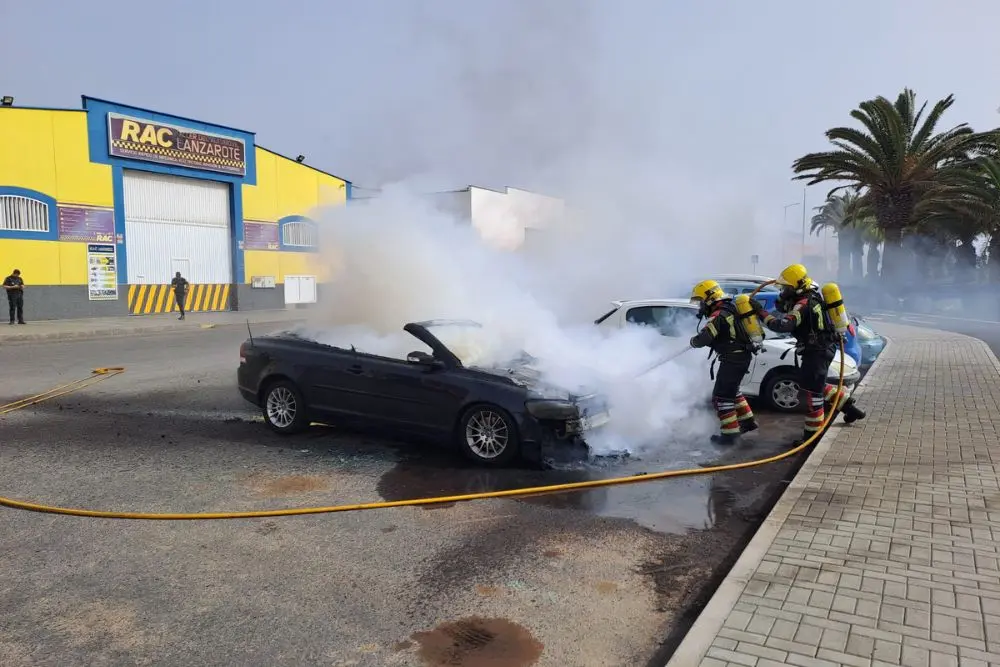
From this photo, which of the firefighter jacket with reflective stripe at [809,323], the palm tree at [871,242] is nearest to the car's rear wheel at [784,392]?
the firefighter jacket with reflective stripe at [809,323]

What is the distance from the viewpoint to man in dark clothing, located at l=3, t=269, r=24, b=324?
64.5 ft

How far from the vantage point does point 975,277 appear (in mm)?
33406

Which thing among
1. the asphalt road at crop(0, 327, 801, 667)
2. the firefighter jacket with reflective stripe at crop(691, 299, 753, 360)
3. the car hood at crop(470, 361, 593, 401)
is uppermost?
the firefighter jacket with reflective stripe at crop(691, 299, 753, 360)

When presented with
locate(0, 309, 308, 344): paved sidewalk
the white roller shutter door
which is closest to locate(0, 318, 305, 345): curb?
locate(0, 309, 308, 344): paved sidewalk

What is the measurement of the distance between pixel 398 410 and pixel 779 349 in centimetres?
477

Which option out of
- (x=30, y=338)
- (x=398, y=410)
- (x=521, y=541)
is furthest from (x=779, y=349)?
(x=30, y=338)

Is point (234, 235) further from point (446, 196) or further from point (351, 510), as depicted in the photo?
point (351, 510)

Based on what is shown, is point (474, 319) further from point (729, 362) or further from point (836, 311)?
point (836, 311)

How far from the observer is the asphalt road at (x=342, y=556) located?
131 inches

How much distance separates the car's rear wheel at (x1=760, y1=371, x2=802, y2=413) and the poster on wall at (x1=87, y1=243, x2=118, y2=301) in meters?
22.1

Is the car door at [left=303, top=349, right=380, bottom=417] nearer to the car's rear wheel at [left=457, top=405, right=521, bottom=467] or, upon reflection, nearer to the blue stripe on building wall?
the car's rear wheel at [left=457, top=405, right=521, bottom=467]

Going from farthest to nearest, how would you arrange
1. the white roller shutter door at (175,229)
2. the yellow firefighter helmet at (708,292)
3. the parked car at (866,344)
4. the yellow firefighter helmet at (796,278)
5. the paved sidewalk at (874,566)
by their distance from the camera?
the white roller shutter door at (175,229), the parked car at (866,344), the yellow firefighter helmet at (708,292), the yellow firefighter helmet at (796,278), the paved sidewalk at (874,566)

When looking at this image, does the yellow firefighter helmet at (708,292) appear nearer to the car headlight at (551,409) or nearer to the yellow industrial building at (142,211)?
the car headlight at (551,409)

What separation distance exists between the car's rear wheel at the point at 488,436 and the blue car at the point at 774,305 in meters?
3.70
